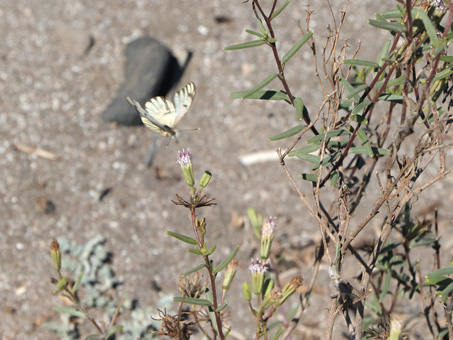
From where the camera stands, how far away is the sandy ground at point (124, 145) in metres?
3.22

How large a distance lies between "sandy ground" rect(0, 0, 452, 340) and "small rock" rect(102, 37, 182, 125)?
0.30ft

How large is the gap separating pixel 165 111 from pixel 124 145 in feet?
6.44

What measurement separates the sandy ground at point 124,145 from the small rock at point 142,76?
0.09 meters

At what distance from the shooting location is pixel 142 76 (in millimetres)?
3807

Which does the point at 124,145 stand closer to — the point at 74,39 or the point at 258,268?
the point at 74,39

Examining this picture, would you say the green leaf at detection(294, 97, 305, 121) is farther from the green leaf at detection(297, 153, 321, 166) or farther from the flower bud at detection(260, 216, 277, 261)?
the flower bud at detection(260, 216, 277, 261)

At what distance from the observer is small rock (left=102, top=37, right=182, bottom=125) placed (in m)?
3.71

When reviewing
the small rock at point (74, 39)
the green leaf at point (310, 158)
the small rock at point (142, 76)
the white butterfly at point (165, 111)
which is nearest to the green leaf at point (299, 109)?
the green leaf at point (310, 158)

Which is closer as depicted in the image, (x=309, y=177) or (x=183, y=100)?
(x=309, y=177)

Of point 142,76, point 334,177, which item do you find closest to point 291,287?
point 334,177

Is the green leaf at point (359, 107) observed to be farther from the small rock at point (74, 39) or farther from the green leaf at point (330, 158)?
the small rock at point (74, 39)

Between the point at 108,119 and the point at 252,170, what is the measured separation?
100 centimetres

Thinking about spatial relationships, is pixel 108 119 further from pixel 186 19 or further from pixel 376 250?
pixel 376 250

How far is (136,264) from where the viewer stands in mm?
3227
